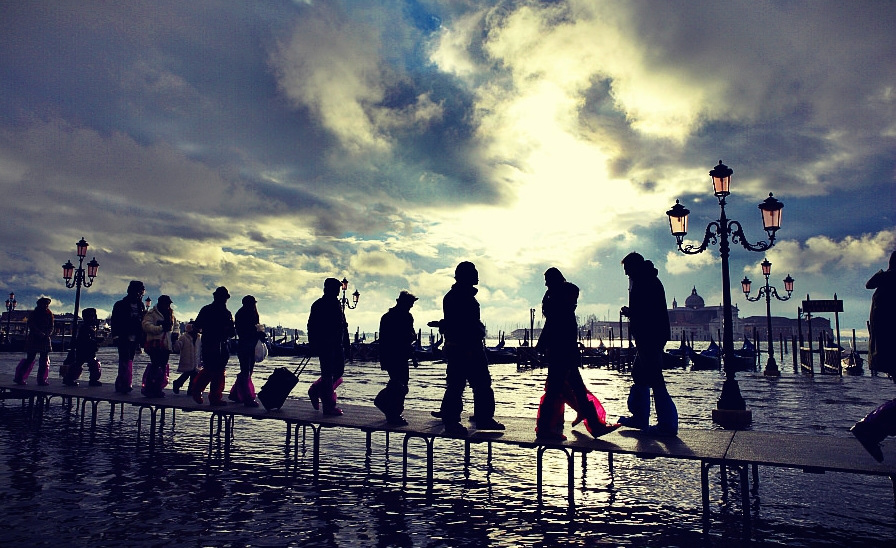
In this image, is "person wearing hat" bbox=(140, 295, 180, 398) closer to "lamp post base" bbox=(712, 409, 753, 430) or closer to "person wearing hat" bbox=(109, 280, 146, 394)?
"person wearing hat" bbox=(109, 280, 146, 394)

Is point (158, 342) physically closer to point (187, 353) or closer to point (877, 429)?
point (187, 353)

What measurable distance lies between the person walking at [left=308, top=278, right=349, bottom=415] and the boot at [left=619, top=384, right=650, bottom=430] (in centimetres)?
391

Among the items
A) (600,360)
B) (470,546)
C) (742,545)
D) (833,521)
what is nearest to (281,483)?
(470,546)

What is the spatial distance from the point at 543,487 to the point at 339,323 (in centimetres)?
353

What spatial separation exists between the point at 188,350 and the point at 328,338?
443cm

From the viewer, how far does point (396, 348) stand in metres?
7.68

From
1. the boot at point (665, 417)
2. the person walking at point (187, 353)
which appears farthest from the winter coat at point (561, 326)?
the person walking at point (187, 353)

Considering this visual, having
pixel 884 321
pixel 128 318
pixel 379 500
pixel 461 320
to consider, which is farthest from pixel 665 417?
pixel 128 318

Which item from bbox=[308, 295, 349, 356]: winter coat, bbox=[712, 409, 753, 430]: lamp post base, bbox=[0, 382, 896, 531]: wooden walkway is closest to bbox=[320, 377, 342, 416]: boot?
bbox=[0, 382, 896, 531]: wooden walkway

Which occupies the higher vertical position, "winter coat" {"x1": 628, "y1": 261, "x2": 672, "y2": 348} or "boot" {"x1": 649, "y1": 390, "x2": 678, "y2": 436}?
"winter coat" {"x1": 628, "y1": 261, "x2": 672, "y2": 348}

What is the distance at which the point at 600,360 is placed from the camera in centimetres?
4559

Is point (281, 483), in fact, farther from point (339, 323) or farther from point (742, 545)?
point (742, 545)

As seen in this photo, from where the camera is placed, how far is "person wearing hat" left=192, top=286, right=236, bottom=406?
922cm

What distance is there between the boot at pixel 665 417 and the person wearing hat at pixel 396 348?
3053mm
